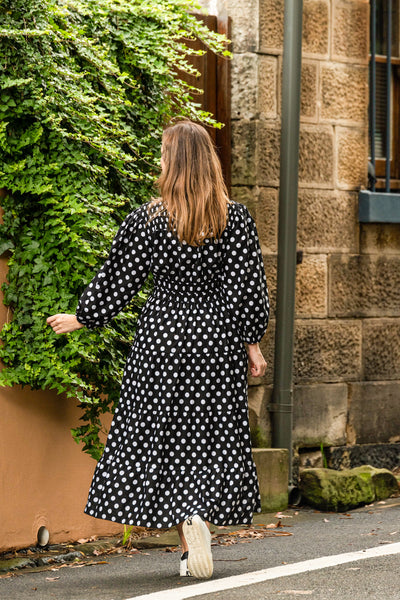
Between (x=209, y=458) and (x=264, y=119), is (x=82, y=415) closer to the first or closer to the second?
(x=209, y=458)

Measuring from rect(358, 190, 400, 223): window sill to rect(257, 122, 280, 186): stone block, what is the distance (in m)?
0.74

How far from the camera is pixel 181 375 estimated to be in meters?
4.91

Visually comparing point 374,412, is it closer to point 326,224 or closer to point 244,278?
point 326,224

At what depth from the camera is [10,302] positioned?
5434mm

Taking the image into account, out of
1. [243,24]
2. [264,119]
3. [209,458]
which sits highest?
[243,24]

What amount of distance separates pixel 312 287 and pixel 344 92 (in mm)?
1237

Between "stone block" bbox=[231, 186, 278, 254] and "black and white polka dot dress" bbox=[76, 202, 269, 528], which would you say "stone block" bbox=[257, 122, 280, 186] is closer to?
"stone block" bbox=[231, 186, 278, 254]

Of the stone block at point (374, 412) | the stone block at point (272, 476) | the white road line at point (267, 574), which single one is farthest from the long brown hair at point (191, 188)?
the stone block at point (374, 412)

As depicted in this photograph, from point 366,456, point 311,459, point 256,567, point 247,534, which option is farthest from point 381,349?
point 256,567

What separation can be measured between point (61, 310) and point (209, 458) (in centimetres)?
98

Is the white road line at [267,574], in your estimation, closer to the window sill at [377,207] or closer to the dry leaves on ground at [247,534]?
the dry leaves on ground at [247,534]

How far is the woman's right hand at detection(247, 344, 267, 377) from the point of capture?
5.07 m

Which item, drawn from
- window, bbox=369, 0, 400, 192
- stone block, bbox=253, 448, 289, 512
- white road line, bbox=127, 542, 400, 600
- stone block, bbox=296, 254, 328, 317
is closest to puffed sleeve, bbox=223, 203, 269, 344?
white road line, bbox=127, 542, 400, 600

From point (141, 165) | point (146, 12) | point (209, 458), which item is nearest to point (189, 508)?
point (209, 458)
